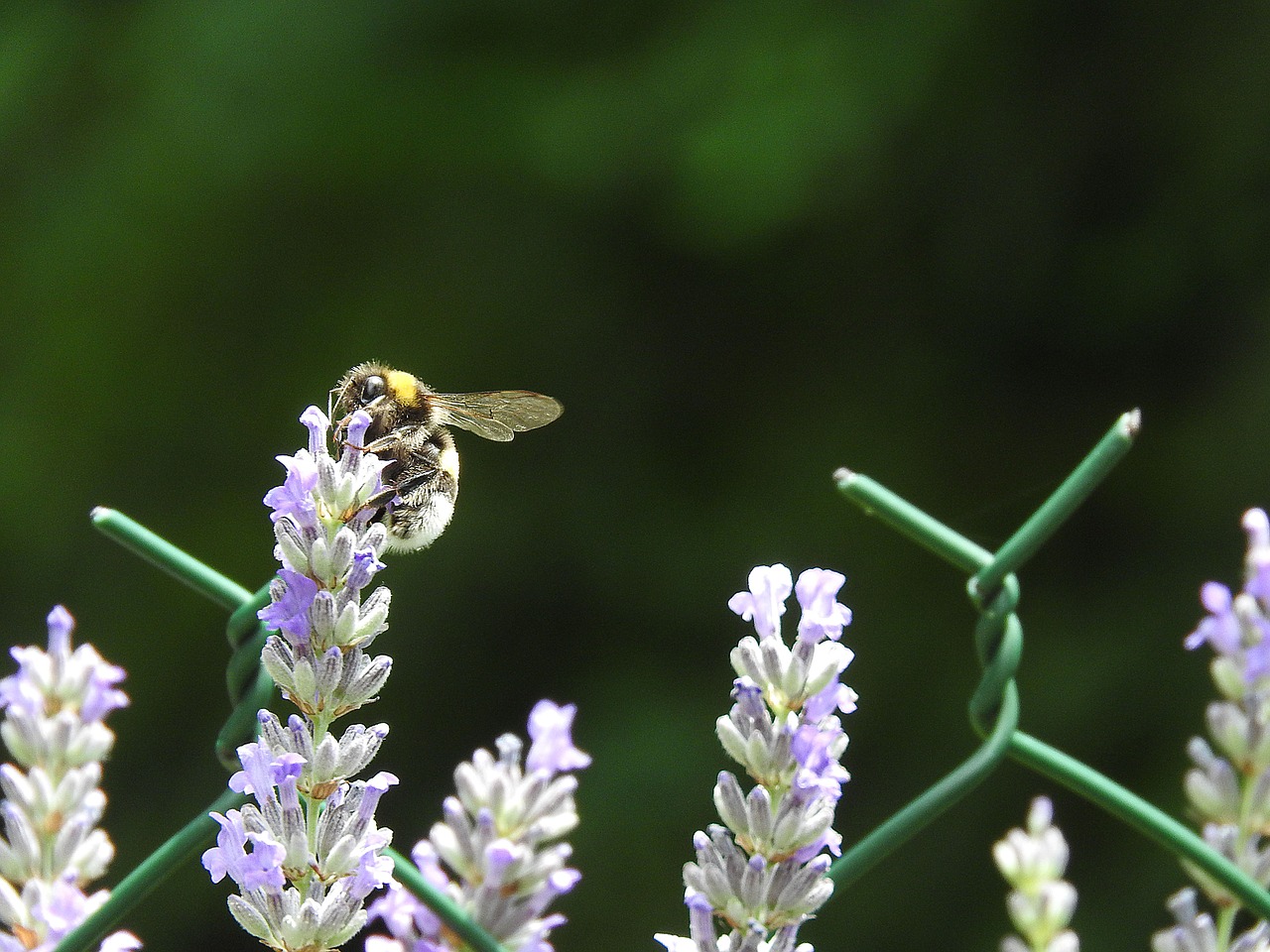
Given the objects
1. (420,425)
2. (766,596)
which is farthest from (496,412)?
(766,596)

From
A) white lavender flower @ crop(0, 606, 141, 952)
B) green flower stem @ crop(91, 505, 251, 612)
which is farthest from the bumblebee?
white lavender flower @ crop(0, 606, 141, 952)

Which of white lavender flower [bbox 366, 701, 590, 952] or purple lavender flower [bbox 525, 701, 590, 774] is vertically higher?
purple lavender flower [bbox 525, 701, 590, 774]

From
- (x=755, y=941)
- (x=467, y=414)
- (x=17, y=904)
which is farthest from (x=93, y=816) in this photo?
(x=467, y=414)

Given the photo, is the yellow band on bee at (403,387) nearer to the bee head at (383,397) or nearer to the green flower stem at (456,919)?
the bee head at (383,397)

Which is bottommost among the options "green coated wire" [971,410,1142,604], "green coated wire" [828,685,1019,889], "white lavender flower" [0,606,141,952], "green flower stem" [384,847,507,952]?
"green flower stem" [384,847,507,952]

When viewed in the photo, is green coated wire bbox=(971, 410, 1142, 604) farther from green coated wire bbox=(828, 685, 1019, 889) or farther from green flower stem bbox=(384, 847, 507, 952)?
green flower stem bbox=(384, 847, 507, 952)

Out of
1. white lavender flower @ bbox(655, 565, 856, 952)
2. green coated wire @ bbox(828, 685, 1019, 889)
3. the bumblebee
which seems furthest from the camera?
the bumblebee

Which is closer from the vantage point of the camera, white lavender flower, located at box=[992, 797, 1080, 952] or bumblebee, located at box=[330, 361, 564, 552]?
white lavender flower, located at box=[992, 797, 1080, 952]
